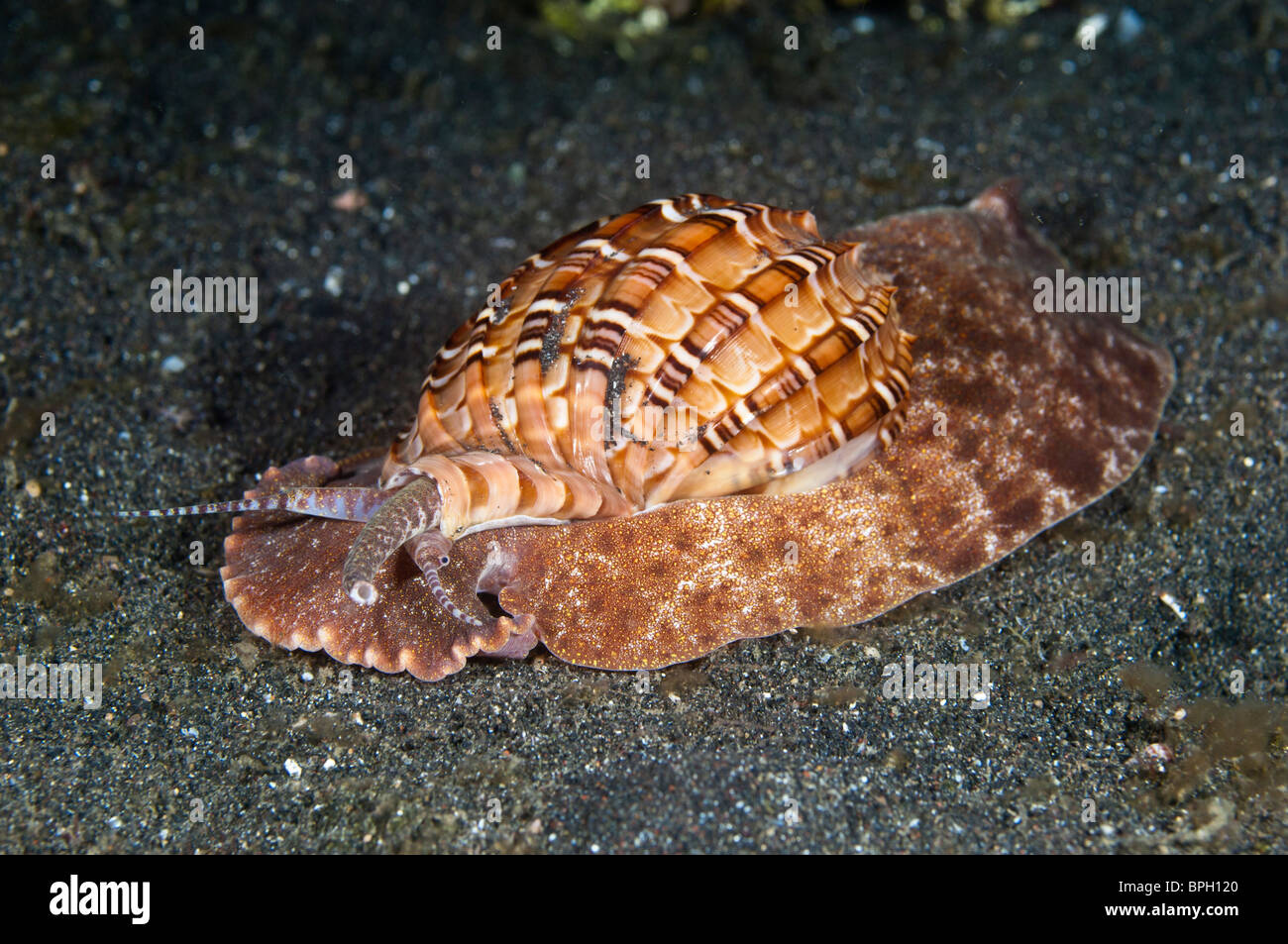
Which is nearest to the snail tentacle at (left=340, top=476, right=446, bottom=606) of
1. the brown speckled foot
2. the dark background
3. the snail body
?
the snail body

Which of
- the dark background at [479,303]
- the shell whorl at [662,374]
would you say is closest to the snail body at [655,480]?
the shell whorl at [662,374]

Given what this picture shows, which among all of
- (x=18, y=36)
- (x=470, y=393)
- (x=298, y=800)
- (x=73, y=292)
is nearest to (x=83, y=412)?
(x=73, y=292)

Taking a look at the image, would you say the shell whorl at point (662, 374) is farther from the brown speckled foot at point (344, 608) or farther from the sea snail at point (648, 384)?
the brown speckled foot at point (344, 608)

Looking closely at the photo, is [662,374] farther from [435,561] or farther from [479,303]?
[479,303]

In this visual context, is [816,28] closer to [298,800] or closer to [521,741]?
[521,741]

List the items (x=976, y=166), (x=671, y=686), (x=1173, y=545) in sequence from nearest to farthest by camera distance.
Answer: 1. (x=671, y=686)
2. (x=1173, y=545)
3. (x=976, y=166)

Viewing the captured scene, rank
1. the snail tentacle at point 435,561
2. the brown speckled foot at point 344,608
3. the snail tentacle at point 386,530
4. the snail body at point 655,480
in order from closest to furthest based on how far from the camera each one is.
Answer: the snail tentacle at point 386,530
the snail tentacle at point 435,561
the brown speckled foot at point 344,608
the snail body at point 655,480

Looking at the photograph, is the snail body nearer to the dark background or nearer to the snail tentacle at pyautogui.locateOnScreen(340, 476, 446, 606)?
the snail tentacle at pyautogui.locateOnScreen(340, 476, 446, 606)
